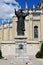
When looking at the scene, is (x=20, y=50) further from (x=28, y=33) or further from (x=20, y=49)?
(x=28, y=33)

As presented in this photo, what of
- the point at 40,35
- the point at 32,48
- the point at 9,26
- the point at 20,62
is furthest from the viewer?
the point at 9,26

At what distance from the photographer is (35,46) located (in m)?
49.6

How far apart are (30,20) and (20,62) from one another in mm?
40508

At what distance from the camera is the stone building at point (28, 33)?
4931 centimetres

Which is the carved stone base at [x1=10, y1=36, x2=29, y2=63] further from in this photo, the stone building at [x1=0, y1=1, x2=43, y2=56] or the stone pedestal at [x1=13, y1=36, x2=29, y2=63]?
the stone building at [x1=0, y1=1, x2=43, y2=56]

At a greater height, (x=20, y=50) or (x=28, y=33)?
(x=28, y=33)

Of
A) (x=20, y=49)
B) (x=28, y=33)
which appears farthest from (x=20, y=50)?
(x=28, y=33)

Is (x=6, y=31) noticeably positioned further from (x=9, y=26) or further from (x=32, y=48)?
(x=32, y=48)

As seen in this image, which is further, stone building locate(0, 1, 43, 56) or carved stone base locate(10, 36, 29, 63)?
stone building locate(0, 1, 43, 56)

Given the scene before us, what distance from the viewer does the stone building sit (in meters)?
49.3

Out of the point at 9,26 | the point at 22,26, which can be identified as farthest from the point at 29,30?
the point at 22,26

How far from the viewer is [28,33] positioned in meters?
62.0

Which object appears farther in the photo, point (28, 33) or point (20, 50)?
point (28, 33)

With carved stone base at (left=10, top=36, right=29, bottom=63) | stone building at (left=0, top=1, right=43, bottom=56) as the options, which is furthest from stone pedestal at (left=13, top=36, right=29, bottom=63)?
stone building at (left=0, top=1, right=43, bottom=56)
